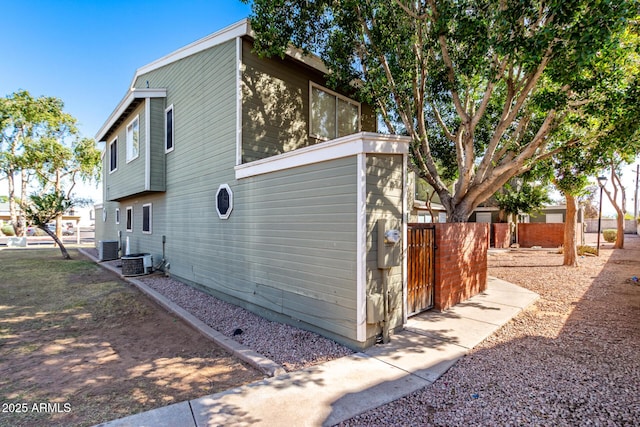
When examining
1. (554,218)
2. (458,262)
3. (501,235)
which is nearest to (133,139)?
(458,262)

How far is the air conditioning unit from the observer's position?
1308 cm

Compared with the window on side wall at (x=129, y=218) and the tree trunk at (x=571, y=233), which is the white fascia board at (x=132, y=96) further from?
the tree trunk at (x=571, y=233)

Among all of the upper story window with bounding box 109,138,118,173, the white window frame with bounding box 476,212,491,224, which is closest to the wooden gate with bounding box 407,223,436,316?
the upper story window with bounding box 109,138,118,173

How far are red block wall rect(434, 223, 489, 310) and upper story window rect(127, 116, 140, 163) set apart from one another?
9.70 m

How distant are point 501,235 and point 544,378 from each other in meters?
18.0

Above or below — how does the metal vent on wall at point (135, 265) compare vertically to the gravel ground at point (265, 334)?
above

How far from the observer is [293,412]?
2.82m

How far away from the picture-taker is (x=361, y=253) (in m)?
4.05

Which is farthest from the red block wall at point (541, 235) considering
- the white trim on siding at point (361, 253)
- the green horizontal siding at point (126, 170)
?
the green horizontal siding at point (126, 170)

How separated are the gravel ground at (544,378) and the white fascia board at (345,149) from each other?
9.57ft

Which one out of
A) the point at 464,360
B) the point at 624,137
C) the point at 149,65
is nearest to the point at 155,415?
the point at 464,360

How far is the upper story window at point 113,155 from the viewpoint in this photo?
12.9 metres

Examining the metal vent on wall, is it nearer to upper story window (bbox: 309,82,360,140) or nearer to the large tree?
upper story window (bbox: 309,82,360,140)

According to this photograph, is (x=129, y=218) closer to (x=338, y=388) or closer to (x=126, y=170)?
(x=126, y=170)
